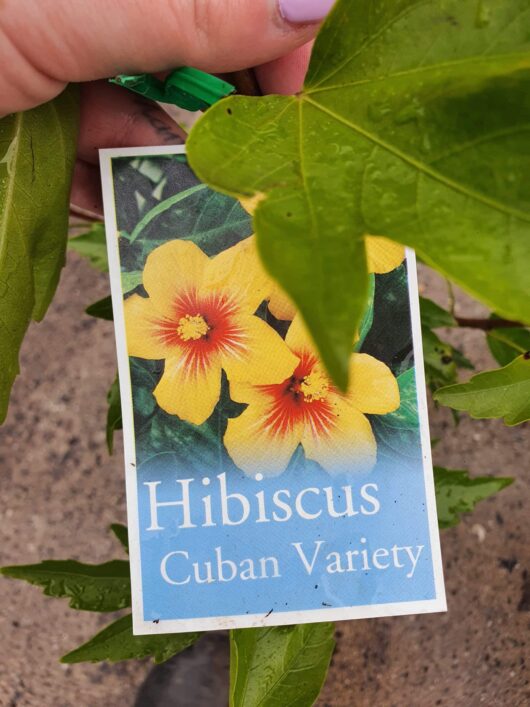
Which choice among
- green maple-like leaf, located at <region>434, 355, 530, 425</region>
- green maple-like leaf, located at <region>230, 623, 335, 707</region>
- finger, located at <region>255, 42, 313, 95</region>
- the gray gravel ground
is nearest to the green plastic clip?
finger, located at <region>255, 42, 313, 95</region>

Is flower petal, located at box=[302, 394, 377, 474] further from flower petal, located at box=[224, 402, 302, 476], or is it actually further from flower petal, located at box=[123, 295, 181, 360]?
flower petal, located at box=[123, 295, 181, 360]

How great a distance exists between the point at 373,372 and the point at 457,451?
48cm

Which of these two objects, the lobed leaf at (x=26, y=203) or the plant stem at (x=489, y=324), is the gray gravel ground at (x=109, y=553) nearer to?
the plant stem at (x=489, y=324)

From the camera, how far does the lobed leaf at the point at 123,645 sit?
0.60 m

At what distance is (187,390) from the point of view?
0.53 meters

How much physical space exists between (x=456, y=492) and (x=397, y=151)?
0.42m

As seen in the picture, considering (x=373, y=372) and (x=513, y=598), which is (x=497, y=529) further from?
(x=373, y=372)

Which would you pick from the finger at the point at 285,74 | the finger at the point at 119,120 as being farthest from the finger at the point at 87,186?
the finger at the point at 285,74

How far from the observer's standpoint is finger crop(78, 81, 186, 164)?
1.87 ft

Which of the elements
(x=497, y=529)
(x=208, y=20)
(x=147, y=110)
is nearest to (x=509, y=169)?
(x=208, y=20)

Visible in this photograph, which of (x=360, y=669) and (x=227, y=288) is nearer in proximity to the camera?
(x=227, y=288)

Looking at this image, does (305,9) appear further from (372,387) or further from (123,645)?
(123,645)

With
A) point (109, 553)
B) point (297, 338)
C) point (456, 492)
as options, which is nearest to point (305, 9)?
point (297, 338)

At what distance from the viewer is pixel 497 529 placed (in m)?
0.92
